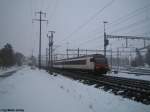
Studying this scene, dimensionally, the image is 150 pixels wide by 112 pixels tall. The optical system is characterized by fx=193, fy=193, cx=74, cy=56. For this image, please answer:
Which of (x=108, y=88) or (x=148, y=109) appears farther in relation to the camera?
(x=108, y=88)

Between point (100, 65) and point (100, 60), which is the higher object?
point (100, 60)

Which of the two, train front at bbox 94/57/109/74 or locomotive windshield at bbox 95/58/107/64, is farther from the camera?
locomotive windshield at bbox 95/58/107/64

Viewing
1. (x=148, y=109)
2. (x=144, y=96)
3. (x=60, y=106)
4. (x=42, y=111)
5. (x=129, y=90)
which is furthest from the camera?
(x=129, y=90)

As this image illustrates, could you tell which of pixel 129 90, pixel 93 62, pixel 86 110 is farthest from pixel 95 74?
pixel 86 110

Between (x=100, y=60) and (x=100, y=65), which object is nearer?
(x=100, y=65)

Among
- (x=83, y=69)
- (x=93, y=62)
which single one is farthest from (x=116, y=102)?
(x=83, y=69)

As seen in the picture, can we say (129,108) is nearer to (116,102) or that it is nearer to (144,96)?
(116,102)

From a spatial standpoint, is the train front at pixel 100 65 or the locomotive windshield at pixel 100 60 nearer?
the train front at pixel 100 65

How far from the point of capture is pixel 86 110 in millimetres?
8586

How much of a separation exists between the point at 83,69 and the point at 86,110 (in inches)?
901

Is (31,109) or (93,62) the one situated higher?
(93,62)

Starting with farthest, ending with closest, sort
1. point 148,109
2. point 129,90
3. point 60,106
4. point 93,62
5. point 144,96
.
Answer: point 93,62 → point 129,90 → point 144,96 → point 60,106 → point 148,109

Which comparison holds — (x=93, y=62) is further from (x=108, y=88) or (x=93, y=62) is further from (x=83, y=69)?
(x=108, y=88)

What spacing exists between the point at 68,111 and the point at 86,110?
0.80m
